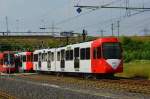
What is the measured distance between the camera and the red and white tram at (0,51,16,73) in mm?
71000

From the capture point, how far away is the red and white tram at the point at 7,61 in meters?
71.0

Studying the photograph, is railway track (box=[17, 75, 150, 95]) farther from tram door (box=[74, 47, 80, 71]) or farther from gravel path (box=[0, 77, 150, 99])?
tram door (box=[74, 47, 80, 71])

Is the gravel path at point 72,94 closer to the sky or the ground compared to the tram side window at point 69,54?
closer to the ground

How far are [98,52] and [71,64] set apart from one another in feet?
24.1

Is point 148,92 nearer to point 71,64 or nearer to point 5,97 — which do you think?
point 5,97

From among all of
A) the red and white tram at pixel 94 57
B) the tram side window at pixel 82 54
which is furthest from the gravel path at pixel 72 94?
the tram side window at pixel 82 54

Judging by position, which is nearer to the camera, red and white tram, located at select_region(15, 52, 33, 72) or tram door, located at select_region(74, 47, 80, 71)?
tram door, located at select_region(74, 47, 80, 71)

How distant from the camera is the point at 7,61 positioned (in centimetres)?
7125

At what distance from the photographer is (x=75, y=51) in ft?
147

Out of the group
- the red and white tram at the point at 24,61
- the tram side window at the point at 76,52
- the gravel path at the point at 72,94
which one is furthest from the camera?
the red and white tram at the point at 24,61

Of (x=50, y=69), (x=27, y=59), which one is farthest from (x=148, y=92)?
(x=27, y=59)

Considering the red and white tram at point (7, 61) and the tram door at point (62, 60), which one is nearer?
the tram door at point (62, 60)

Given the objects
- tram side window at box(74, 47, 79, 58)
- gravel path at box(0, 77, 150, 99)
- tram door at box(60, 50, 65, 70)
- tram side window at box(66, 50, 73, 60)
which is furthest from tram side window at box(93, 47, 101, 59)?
tram door at box(60, 50, 65, 70)

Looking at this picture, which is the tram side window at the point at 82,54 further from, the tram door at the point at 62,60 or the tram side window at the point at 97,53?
the tram door at the point at 62,60
